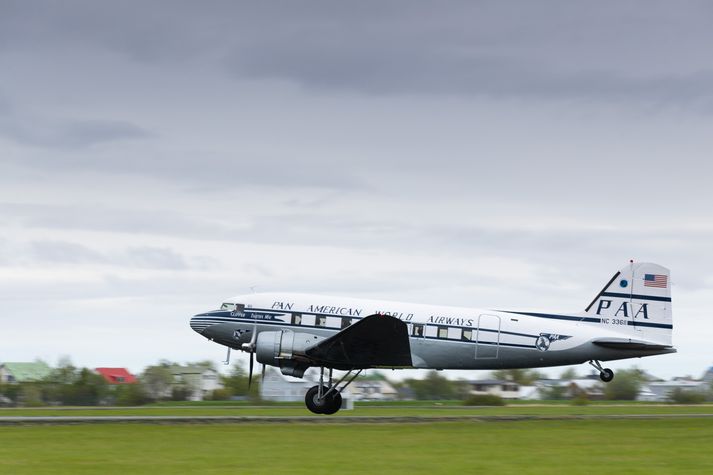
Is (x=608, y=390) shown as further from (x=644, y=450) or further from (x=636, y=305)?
(x=644, y=450)

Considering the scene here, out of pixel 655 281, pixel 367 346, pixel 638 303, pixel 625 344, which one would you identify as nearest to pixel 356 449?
pixel 367 346

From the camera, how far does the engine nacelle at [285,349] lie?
27.7 m

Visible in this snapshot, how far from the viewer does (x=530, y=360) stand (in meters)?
28.3

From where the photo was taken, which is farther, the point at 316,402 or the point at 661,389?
the point at 661,389

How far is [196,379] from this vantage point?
5866cm

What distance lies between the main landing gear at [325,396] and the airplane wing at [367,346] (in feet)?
1.53

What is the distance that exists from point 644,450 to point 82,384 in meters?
40.0

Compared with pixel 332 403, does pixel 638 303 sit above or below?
above

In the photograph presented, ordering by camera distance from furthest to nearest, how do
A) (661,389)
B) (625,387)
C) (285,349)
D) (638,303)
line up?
(661,389)
(625,387)
(638,303)
(285,349)

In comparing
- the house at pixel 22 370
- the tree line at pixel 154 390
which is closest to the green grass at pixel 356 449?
the tree line at pixel 154 390

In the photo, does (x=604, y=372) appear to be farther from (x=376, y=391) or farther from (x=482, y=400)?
(x=376, y=391)

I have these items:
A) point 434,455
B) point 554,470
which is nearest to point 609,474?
point 554,470

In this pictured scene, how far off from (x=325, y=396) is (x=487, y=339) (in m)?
5.35

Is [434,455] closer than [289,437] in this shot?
Yes
